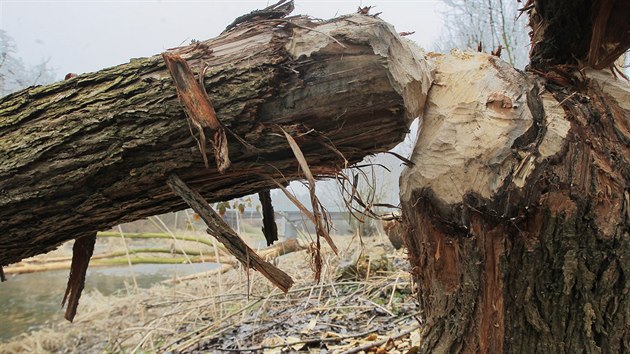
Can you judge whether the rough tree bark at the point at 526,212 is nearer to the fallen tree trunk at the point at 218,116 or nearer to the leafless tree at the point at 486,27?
the fallen tree trunk at the point at 218,116

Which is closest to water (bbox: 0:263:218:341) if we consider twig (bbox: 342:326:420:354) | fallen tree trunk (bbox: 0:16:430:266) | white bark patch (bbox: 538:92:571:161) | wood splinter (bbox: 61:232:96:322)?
twig (bbox: 342:326:420:354)

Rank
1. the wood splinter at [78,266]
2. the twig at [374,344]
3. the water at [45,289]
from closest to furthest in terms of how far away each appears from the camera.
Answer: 1. the wood splinter at [78,266]
2. the twig at [374,344]
3. the water at [45,289]

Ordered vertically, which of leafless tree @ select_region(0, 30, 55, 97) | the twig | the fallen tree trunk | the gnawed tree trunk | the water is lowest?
the water

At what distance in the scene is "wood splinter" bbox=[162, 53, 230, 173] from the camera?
778 millimetres

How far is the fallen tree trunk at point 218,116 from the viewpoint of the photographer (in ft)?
2.61

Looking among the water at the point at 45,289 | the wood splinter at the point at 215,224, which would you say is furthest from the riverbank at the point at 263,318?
the wood splinter at the point at 215,224

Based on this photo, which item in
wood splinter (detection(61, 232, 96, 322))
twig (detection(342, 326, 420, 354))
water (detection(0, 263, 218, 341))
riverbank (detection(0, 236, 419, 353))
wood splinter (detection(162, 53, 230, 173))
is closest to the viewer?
wood splinter (detection(162, 53, 230, 173))

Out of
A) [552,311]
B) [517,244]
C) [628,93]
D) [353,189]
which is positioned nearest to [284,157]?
[353,189]

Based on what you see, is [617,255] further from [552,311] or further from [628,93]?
[628,93]

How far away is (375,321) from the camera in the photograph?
6.29ft

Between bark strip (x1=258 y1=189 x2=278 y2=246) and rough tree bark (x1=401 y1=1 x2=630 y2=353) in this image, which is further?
bark strip (x1=258 y1=189 x2=278 y2=246)

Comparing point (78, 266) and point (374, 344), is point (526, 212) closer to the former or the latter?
point (374, 344)

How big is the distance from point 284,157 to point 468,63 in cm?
47

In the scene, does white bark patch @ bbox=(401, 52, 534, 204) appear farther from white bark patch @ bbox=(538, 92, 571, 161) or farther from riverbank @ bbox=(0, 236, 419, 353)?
riverbank @ bbox=(0, 236, 419, 353)
